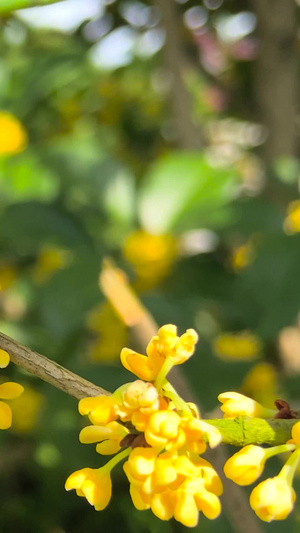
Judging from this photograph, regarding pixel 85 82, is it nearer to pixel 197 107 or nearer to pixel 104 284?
pixel 197 107

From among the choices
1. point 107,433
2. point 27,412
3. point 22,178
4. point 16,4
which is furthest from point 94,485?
point 22,178

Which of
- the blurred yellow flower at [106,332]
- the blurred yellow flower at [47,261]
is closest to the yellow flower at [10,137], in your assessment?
→ the blurred yellow flower at [47,261]

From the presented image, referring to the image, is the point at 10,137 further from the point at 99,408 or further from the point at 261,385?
the point at 99,408

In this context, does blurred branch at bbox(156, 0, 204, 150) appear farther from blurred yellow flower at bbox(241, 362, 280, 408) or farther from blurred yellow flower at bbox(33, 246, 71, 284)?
blurred yellow flower at bbox(241, 362, 280, 408)

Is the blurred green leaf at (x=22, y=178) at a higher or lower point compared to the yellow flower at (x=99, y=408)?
lower

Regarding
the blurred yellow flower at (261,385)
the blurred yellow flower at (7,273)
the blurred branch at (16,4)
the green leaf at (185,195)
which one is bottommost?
the blurred yellow flower at (261,385)

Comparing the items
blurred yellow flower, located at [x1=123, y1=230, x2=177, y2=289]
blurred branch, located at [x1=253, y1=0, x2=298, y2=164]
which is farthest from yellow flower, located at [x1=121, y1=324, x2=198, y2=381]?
blurred branch, located at [x1=253, y1=0, x2=298, y2=164]

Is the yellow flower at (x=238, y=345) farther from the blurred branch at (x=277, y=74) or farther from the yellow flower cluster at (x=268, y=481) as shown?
the yellow flower cluster at (x=268, y=481)

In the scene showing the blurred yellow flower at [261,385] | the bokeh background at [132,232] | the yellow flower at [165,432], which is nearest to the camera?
the yellow flower at [165,432]

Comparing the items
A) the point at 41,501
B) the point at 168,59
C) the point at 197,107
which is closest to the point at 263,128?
the point at 168,59
